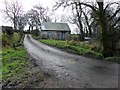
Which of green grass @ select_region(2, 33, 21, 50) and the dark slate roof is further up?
the dark slate roof

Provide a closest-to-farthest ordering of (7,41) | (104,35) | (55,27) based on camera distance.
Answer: (104,35) → (7,41) → (55,27)

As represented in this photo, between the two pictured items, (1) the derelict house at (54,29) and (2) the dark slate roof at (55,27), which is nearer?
(1) the derelict house at (54,29)

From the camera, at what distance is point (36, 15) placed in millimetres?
76938

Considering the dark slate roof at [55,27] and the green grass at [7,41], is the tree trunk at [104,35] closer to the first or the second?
the green grass at [7,41]

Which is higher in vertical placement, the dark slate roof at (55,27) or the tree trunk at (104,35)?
the dark slate roof at (55,27)

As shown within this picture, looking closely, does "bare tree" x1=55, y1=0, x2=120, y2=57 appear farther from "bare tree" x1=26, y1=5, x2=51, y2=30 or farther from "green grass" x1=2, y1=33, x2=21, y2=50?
"bare tree" x1=26, y1=5, x2=51, y2=30

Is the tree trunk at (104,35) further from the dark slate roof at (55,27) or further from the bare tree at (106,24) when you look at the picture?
the dark slate roof at (55,27)

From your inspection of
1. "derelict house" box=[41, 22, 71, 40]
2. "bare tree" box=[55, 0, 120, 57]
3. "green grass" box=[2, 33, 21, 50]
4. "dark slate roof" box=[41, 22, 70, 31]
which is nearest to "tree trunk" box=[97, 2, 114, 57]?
"bare tree" box=[55, 0, 120, 57]

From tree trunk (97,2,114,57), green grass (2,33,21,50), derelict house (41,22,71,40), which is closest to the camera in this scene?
tree trunk (97,2,114,57)

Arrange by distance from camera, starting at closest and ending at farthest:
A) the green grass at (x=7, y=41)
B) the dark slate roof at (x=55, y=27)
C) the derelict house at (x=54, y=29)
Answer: the green grass at (x=7, y=41) → the derelict house at (x=54, y=29) → the dark slate roof at (x=55, y=27)

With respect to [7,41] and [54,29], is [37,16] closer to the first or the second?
[54,29]

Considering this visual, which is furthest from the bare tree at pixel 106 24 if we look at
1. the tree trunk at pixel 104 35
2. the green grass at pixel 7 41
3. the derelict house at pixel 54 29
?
the derelict house at pixel 54 29

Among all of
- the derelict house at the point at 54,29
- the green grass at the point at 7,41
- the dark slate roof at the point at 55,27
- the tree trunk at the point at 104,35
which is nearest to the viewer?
the tree trunk at the point at 104,35

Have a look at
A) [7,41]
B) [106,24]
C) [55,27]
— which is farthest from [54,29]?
[106,24]
